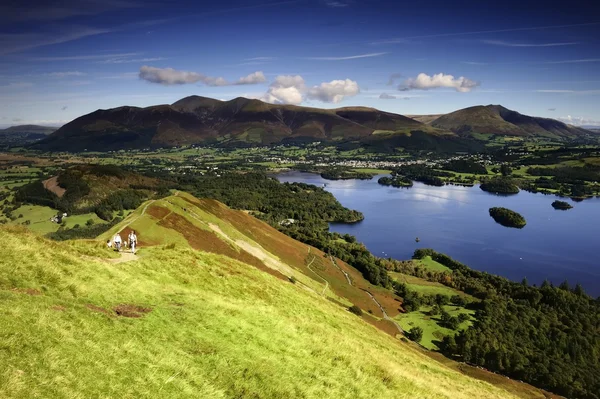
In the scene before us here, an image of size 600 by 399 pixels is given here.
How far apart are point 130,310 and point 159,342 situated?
17.0ft

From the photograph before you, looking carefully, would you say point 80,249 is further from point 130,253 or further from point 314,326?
point 314,326

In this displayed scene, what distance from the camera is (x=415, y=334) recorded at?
10019cm

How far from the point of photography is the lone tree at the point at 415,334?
9969cm

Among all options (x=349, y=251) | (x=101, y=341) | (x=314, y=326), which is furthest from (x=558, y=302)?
(x=101, y=341)

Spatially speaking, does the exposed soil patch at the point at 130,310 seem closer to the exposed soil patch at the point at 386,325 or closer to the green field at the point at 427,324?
the exposed soil patch at the point at 386,325

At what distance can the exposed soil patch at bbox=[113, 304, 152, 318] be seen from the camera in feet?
86.6

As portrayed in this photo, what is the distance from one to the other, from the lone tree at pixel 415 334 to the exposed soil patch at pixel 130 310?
86940mm

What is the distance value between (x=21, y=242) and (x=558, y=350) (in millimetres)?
122333

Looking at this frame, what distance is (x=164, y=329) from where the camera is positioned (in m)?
25.5

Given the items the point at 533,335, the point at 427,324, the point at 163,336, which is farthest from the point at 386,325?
the point at 163,336

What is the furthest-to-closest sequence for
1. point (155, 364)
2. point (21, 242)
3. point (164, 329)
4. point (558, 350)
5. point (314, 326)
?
point (558, 350) → point (314, 326) → point (21, 242) → point (164, 329) → point (155, 364)

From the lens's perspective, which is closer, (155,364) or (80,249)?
(155,364)

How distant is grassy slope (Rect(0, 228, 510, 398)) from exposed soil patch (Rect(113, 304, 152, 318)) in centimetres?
59

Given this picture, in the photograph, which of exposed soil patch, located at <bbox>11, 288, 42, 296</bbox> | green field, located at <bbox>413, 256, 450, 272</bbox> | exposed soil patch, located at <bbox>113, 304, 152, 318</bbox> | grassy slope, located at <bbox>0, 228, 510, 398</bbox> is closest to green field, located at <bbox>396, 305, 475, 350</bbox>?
green field, located at <bbox>413, 256, 450, 272</bbox>
